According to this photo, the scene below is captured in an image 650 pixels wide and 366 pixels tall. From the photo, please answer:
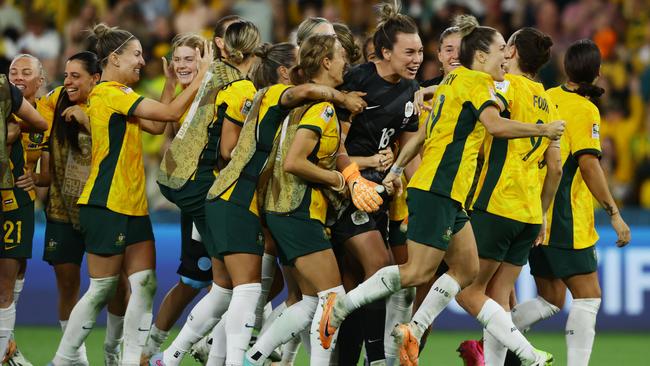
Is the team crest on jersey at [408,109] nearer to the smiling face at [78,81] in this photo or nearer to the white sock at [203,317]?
the white sock at [203,317]

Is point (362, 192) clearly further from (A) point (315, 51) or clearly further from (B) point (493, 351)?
(B) point (493, 351)

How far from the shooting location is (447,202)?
7301 mm

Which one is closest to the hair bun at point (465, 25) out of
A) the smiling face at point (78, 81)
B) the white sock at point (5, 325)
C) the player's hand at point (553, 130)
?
the player's hand at point (553, 130)

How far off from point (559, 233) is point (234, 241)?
2130mm

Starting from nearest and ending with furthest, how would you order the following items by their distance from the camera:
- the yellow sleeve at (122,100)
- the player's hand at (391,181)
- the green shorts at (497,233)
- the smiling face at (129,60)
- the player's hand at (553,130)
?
the player's hand at (553,130) < the green shorts at (497,233) < the player's hand at (391,181) < the yellow sleeve at (122,100) < the smiling face at (129,60)

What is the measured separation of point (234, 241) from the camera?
734 cm

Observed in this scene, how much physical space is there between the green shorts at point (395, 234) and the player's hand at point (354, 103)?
1007 mm

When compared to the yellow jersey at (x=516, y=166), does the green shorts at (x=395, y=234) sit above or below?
below

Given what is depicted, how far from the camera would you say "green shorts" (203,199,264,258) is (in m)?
7.34

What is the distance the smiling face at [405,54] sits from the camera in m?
7.86

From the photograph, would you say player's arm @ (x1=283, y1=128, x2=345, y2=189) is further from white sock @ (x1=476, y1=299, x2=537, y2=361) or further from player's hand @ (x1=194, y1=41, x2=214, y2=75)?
white sock @ (x1=476, y1=299, x2=537, y2=361)

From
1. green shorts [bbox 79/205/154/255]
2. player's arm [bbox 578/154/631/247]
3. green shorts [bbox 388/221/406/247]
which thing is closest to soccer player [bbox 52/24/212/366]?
green shorts [bbox 79/205/154/255]

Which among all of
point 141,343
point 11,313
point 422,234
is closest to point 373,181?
point 422,234

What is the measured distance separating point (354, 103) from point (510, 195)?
1.10 m
